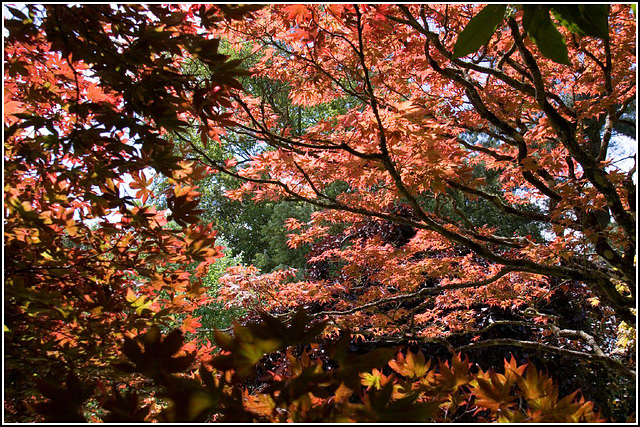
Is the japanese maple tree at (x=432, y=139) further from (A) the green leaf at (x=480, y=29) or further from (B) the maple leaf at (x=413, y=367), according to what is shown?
(A) the green leaf at (x=480, y=29)

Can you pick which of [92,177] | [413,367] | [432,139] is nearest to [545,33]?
[413,367]

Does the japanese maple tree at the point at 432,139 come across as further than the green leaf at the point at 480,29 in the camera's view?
Yes

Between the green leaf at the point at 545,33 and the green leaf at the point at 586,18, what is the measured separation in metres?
0.03

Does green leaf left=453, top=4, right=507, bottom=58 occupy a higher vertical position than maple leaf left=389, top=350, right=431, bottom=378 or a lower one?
higher

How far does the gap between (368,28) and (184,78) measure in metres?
1.43

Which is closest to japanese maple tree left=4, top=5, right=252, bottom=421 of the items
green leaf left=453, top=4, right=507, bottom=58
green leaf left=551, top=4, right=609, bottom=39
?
green leaf left=453, top=4, right=507, bottom=58

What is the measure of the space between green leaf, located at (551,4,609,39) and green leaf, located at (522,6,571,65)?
0.09 ft

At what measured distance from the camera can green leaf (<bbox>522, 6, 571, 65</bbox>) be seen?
0.63 meters

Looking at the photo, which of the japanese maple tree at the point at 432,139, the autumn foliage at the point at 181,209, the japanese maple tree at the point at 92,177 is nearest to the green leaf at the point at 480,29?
the autumn foliage at the point at 181,209

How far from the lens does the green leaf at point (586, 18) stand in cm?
62

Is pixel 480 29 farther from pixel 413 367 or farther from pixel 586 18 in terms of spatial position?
pixel 413 367

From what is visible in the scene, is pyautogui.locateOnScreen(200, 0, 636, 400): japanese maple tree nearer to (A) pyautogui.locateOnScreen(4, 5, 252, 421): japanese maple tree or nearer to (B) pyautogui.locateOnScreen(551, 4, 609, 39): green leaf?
(A) pyautogui.locateOnScreen(4, 5, 252, 421): japanese maple tree

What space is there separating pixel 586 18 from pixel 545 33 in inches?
2.4

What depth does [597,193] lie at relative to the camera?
238 cm
